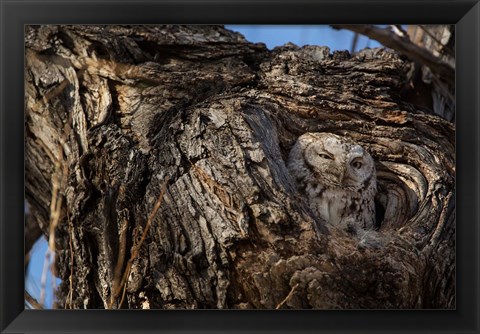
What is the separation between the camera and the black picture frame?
7.76ft

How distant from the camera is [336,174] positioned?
2.75 m

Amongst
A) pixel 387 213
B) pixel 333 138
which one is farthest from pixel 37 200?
pixel 387 213

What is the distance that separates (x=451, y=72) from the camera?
116 inches

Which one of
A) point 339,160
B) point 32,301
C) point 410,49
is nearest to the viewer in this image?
point 32,301

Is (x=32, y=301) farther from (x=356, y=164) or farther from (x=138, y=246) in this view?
(x=356, y=164)

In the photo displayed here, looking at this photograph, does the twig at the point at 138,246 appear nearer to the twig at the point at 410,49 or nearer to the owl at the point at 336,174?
the owl at the point at 336,174

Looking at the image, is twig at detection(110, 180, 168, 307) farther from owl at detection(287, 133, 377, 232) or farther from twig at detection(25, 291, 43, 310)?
owl at detection(287, 133, 377, 232)

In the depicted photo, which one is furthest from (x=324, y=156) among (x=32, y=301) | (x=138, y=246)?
(x=32, y=301)

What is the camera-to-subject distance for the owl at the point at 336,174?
2.62 metres
